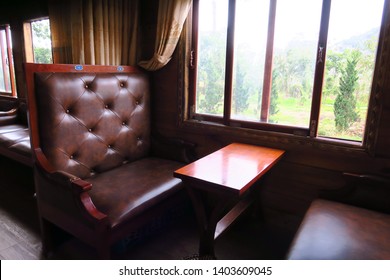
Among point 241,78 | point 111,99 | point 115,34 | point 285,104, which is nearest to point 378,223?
point 285,104

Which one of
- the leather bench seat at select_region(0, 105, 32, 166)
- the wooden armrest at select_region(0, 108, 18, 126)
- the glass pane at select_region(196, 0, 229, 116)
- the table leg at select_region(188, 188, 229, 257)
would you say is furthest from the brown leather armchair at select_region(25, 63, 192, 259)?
the wooden armrest at select_region(0, 108, 18, 126)

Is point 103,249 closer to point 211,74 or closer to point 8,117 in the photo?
point 211,74

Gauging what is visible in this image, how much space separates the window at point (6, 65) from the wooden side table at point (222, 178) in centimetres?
378

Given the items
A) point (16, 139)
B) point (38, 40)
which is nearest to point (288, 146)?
point (16, 139)

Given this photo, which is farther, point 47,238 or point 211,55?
point 211,55

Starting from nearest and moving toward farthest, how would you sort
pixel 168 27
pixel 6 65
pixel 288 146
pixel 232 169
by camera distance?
pixel 232 169 → pixel 288 146 → pixel 168 27 → pixel 6 65

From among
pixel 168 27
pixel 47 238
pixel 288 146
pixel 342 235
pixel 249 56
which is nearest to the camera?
pixel 342 235

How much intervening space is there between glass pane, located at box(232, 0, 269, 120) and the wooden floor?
86 cm

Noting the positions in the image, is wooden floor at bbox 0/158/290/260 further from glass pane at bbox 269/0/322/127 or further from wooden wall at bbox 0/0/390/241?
glass pane at bbox 269/0/322/127

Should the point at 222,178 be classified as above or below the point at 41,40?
below

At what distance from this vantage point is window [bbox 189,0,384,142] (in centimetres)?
163

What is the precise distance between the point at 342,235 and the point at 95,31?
213 centimetres

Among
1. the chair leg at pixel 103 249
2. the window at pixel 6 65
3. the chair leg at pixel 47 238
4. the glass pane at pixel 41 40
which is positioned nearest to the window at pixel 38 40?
the glass pane at pixel 41 40

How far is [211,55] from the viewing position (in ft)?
7.10
